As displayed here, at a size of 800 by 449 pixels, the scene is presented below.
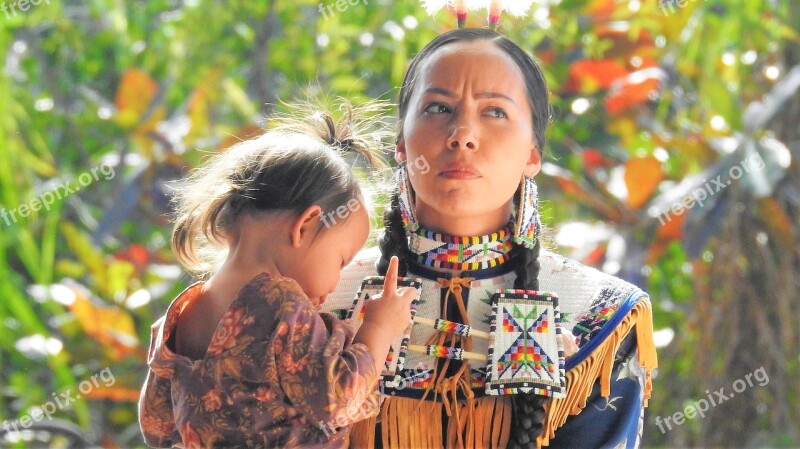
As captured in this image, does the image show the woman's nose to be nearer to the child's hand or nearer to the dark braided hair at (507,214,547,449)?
the child's hand

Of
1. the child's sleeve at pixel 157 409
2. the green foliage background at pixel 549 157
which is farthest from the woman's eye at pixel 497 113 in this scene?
the green foliage background at pixel 549 157

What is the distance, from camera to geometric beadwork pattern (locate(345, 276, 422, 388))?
1.74 metres

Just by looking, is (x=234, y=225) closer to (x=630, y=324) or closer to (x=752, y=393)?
(x=630, y=324)

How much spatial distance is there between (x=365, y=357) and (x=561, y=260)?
46 cm

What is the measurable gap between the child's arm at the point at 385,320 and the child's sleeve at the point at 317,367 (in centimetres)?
3

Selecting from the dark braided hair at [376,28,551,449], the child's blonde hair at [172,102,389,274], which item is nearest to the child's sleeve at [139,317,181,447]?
the child's blonde hair at [172,102,389,274]

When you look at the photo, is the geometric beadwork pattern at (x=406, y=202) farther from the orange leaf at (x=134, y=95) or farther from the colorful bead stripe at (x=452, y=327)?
the orange leaf at (x=134, y=95)

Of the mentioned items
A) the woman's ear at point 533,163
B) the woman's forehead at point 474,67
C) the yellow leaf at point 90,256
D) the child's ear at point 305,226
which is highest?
the yellow leaf at point 90,256

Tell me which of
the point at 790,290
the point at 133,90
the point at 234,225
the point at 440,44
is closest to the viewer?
the point at 234,225

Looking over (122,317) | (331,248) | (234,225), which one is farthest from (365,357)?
(122,317)

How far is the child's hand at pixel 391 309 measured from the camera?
1653mm

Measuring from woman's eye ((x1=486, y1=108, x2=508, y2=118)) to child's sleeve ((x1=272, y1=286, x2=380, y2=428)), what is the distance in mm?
424

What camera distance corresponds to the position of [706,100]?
10.4ft

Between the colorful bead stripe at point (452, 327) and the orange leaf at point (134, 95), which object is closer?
the colorful bead stripe at point (452, 327)
